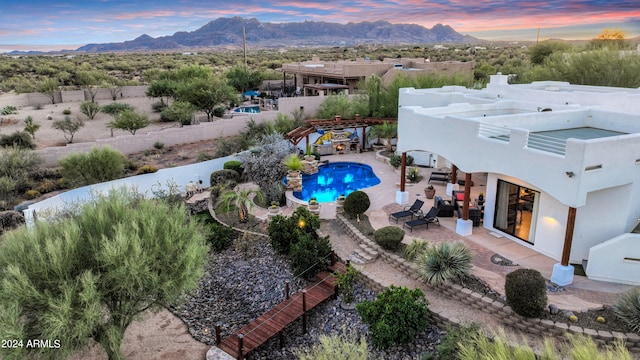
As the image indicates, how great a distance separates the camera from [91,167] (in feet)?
71.1

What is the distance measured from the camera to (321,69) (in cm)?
4641

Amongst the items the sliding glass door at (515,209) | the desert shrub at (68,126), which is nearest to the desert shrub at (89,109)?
the desert shrub at (68,126)

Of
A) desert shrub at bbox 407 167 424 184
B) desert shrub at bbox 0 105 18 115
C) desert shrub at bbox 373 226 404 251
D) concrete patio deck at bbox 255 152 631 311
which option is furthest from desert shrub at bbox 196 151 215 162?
desert shrub at bbox 0 105 18 115

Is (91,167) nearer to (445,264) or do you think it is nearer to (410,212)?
(410,212)

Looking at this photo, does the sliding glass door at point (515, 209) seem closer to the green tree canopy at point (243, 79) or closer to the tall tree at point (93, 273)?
the tall tree at point (93, 273)

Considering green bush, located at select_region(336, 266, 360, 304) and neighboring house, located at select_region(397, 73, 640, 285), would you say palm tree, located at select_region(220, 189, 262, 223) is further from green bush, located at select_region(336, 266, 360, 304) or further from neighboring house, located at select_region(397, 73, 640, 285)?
neighboring house, located at select_region(397, 73, 640, 285)

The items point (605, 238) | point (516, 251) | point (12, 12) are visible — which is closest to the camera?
point (605, 238)

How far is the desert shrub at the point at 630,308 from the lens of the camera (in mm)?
9543

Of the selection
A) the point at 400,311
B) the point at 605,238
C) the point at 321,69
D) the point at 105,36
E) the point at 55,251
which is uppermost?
the point at 105,36

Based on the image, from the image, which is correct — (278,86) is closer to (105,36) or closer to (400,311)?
(400,311)

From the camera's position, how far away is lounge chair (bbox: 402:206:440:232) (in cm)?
1539

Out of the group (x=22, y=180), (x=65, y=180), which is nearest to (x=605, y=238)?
(x=65, y=180)

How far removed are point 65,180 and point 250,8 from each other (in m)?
97.2

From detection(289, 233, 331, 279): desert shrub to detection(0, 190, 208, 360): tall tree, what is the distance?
161 inches
